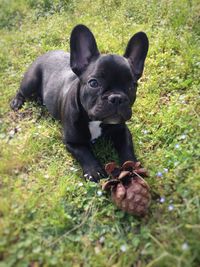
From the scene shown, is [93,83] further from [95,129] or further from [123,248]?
[123,248]

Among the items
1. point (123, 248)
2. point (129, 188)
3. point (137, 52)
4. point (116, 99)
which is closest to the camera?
point (123, 248)

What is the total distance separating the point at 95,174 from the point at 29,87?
177cm

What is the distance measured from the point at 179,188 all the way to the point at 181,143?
2.55ft

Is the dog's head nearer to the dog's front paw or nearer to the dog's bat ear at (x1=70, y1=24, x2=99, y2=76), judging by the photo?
the dog's bat ear at (x1=70, y1=24, x2=99, y2=76)

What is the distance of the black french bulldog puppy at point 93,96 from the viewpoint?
3396mm

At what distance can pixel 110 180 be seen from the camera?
3.17 m

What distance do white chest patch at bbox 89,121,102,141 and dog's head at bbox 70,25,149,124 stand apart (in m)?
0.22

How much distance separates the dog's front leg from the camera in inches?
136

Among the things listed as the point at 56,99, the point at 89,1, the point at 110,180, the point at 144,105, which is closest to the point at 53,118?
the point at 56,99

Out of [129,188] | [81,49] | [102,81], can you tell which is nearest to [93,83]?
[102,81]

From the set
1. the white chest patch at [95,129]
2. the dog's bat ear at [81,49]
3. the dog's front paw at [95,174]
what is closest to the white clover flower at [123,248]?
the dog's front paw at [95,174]

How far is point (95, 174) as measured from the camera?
345 cm

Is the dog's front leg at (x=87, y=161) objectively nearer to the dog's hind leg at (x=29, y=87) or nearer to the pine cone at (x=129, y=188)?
the pine cone at (x=129, y=188)

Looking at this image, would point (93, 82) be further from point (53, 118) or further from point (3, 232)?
point (3, 232)
